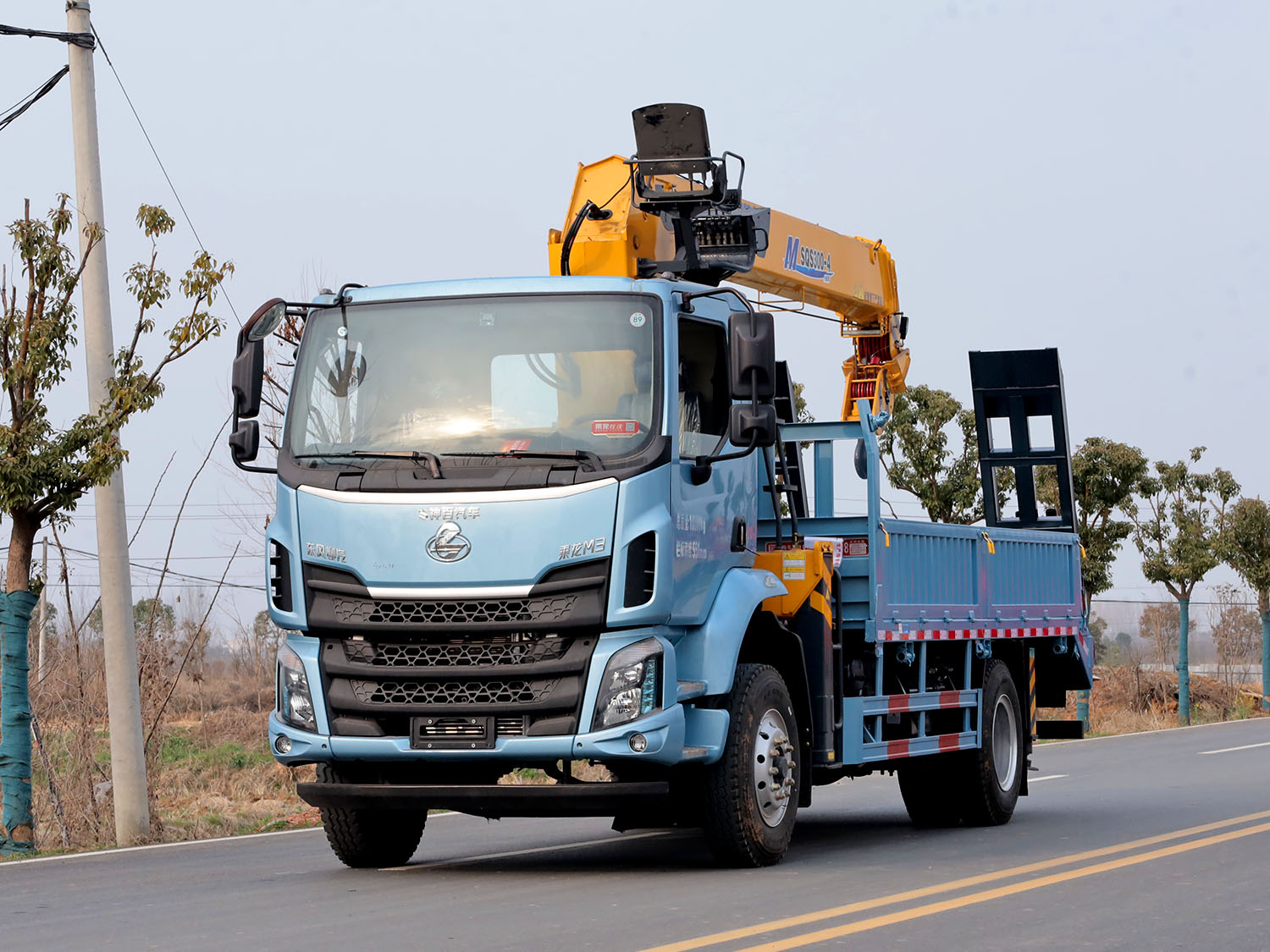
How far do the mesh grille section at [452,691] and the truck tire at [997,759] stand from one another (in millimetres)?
5370

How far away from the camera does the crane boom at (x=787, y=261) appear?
40.7 feet

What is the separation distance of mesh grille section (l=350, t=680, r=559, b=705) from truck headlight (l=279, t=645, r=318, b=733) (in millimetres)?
313

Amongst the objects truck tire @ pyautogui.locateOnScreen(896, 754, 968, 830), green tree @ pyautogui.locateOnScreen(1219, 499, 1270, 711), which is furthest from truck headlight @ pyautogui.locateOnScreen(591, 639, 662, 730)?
green tree @ pyautogui.locateOnScreen(1219, 499, 1270, 711)

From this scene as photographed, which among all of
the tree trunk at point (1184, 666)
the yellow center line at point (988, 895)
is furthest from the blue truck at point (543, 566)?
the tree trunk at point (1184, 666)

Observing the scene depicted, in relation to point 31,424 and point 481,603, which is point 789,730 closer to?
point 481,603

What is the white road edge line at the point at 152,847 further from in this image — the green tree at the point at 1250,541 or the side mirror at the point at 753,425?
the green tree at the point at 1250,541

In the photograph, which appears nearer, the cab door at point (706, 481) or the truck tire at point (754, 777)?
the cab door at point (706, 481)

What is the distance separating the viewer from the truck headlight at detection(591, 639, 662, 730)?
363 inches

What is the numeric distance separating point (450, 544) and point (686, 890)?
6.87ft

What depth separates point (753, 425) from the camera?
9.78 meters

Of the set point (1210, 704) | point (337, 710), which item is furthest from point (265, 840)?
point (1210, 704)

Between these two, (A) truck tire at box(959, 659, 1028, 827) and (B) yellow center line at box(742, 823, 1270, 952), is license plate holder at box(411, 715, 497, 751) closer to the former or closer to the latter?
(B) yellow center line at box(742, 823, 1270, 952)

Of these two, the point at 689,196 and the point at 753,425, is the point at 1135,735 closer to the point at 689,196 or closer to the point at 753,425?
the point at 689,196

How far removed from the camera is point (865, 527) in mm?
11820
